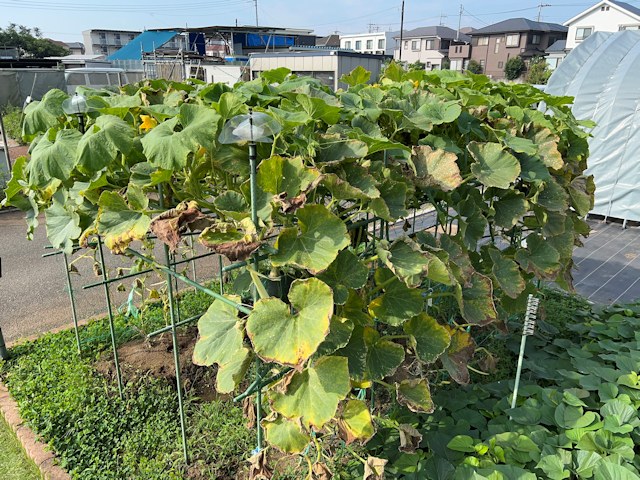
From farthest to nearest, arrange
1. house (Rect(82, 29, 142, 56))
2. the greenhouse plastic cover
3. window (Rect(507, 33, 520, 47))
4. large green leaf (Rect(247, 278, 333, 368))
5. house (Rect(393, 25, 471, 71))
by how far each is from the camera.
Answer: house (Rect(82, 29, 142, 56)) → house (Rect(393, 25, 471, 71)) → window (Rect(507, 33, 520, 47)) → the greenhouse plastic cover → large green leaf (Rect(247, 278, 333, 368))

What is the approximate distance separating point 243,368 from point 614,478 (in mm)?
1522

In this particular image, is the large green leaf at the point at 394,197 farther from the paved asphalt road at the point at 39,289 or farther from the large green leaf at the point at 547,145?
the paved asphalt road at the point at 39,289

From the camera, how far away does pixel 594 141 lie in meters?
7.47

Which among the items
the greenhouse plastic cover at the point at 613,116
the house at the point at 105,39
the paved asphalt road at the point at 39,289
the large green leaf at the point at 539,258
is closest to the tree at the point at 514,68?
the greenhouse plastic cover at the point at 613,116

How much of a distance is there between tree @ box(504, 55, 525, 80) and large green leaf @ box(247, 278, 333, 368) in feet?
162

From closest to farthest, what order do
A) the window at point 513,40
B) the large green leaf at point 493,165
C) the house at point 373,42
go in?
the large green leaf at point 493,165 < the window at point 513,40 < the house at point 373,42

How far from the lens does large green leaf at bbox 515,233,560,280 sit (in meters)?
2.38

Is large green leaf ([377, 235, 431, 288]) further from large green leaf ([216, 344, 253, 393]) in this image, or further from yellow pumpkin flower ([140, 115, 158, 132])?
yellow pumpkin flower ([140, 115, 158, 132])

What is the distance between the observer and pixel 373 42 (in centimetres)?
6988

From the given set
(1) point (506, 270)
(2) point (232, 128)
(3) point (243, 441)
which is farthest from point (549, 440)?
(2) point (232, 128)

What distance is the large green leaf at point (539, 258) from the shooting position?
2379 millimetres

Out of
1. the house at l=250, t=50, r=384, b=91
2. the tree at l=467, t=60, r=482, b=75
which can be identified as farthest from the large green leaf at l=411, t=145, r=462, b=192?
the tree at l=467, t=60, r=482, b=75

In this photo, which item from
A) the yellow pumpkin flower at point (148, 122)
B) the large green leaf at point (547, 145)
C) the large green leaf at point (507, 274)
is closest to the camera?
the yellow pumpkin flower at point (148, 122)

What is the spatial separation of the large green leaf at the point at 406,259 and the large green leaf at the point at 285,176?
330 mm
